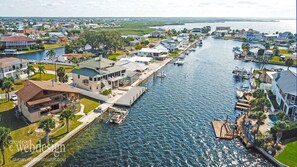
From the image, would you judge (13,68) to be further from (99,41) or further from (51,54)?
(99,41)

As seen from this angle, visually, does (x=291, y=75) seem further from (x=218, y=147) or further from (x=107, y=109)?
A: (x=107, y=109)

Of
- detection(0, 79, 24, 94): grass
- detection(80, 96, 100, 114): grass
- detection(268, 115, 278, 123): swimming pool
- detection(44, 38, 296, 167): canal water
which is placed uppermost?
detection(0, 79, 24, 94): grass

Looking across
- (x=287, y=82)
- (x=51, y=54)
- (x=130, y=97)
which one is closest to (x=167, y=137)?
(x=130, y=97)

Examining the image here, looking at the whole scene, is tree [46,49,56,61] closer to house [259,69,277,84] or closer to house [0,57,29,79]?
house [0,57,29,79]

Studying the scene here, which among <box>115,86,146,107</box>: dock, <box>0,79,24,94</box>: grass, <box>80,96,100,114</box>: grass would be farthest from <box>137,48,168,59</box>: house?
<box>80,96,100,114</box>: grass

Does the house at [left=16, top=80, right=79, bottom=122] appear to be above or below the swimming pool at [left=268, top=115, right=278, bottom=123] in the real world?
above

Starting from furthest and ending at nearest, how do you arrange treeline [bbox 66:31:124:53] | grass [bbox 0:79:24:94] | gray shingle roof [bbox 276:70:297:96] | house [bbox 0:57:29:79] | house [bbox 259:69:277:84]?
1. treeline [bbox 66:31:124:53]
2. house [bbox 259:69:277:84]
3. house [bbox 0:57:29:79]
4. grass [bbox 0:79:24:94]
5. gray shingle roof [bbox 276:70:297:96]

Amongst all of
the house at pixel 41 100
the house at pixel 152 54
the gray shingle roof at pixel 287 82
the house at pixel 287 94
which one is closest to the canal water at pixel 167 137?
the house at pixel 41 100
